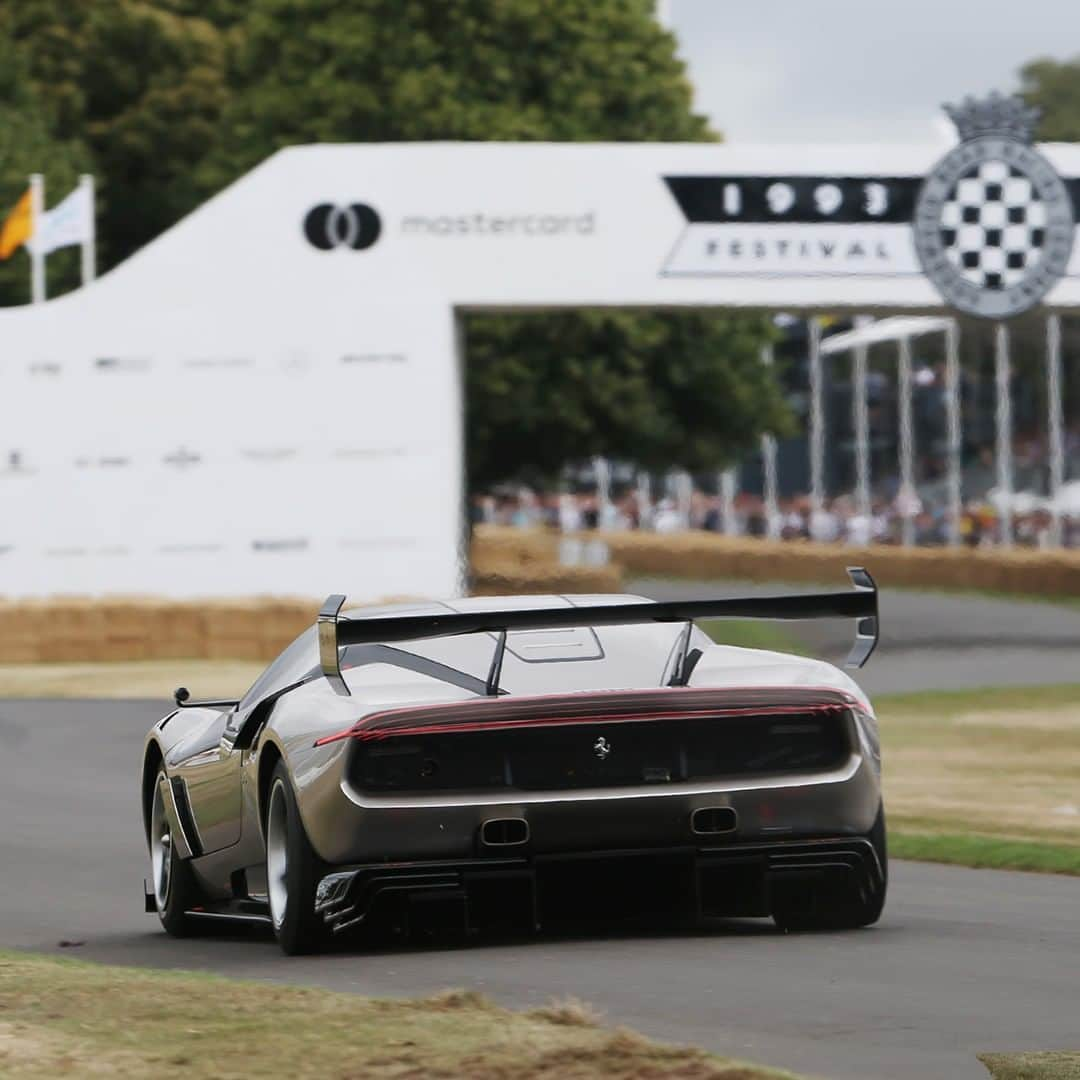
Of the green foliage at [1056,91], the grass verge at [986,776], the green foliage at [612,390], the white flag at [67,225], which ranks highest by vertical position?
the green foliage at [1056,91]

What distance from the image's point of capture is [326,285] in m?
27.5

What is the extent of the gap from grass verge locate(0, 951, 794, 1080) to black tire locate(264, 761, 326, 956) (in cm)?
99

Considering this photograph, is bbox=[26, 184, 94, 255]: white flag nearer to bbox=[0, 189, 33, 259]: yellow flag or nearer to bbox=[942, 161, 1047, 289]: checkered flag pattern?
bbox=[0, 189, 33, 259]: yellow flag

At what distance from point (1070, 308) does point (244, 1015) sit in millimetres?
22468

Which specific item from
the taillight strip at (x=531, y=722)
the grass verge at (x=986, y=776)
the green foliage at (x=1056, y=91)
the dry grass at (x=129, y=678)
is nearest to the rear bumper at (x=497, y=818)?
the taillight strip at (x=531, y=722)

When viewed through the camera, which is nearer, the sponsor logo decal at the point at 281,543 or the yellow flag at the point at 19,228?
the sponsor logo decal at the point at 281,543

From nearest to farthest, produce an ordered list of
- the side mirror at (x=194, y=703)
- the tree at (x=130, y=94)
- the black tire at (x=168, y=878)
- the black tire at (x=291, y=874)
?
the black tire at (x=291, y=874) → the black tire at (x=168, y=878) → the side mirror at (x=194, y=703) → the tree at (x=130, y=94)

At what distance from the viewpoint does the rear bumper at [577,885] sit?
7664 millimetres

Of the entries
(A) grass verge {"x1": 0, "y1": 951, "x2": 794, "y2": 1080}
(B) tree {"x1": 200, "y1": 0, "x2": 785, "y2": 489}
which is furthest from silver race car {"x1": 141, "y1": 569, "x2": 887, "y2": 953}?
(B) tree {"x1": 200, "y1": 0, "x2": 785, "y2": 489}

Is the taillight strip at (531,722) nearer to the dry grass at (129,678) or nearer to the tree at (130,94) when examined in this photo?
the dry grass at (129,678)

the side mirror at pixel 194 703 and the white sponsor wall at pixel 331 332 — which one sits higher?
the white sponsor wall at pixel 331 332

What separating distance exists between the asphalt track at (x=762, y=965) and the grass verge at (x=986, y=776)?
83cm

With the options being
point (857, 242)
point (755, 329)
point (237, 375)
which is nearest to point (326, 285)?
point (237, 375)

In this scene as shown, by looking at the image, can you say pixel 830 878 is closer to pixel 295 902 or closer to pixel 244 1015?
pixel 295 902
